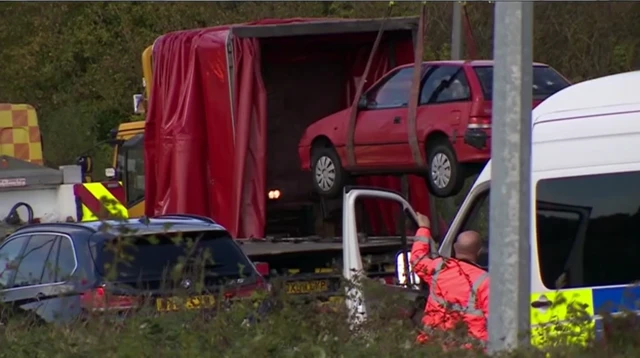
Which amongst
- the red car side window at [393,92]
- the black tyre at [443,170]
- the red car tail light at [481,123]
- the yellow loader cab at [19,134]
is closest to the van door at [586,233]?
the red car tail light at [481,123]

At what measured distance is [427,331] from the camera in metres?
5.61

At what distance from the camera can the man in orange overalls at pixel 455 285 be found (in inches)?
233

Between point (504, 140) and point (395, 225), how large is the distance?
25.0ft

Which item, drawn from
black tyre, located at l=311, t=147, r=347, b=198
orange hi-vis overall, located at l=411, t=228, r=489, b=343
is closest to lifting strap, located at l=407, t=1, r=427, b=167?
black tyre, located at l=311, t=147, r=347, b=198

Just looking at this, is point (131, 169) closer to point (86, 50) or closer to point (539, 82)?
point (539, 82)

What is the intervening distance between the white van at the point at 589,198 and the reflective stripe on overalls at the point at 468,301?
0.28 meters

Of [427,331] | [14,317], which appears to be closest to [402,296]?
[427,331]

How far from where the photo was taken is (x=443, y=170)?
40.1 feet

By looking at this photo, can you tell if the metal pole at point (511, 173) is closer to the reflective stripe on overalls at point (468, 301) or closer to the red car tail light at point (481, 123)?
the reflective stripe on overalls at point (468, 301)

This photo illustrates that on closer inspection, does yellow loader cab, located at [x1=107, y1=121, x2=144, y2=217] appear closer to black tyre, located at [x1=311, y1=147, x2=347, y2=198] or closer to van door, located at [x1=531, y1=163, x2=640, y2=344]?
black tyre, located at [x1=311, y1=147, x2=347, y2=198]

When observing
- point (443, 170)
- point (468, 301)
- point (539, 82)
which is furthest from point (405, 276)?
point (539, 82)

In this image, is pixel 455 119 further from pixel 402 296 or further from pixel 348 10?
pixel 348 10

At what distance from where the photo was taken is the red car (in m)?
12.0

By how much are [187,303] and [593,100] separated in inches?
102
